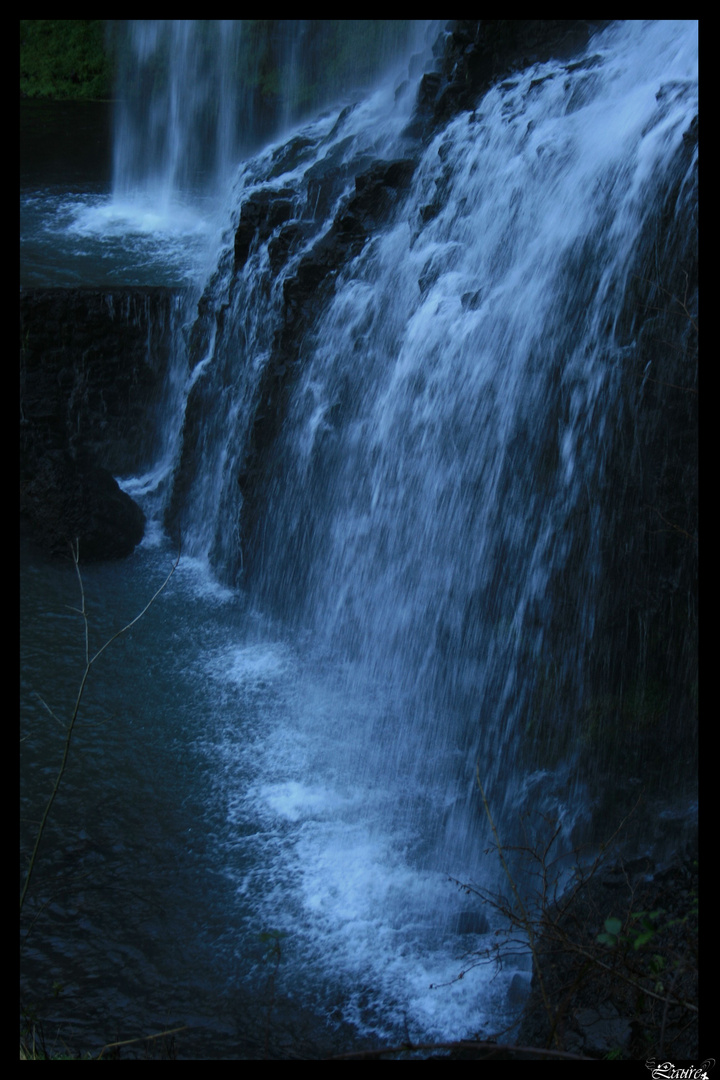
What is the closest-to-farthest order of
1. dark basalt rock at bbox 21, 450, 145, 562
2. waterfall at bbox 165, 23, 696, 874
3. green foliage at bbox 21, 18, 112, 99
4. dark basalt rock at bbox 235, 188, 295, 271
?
1. waterfall at bbox 165, 23, 696, 874
2. dark basalt rock at bbox 21, 450, 145, 562
3. dark basalt rock at bbox 235, 188, 295, 271
4. green foliage at bbox 21, 18, 112, 99

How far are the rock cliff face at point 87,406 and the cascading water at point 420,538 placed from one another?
1292 millimetres

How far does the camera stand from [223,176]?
17609 mm

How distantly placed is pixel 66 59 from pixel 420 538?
61.8 ft

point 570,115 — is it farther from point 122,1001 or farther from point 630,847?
point 122,1001

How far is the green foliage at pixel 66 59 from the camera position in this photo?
20.9 m

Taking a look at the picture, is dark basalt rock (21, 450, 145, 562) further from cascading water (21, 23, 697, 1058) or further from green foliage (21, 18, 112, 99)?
green foliage (21, 18, 112, 99)

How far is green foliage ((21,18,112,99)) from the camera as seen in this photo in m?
20.9

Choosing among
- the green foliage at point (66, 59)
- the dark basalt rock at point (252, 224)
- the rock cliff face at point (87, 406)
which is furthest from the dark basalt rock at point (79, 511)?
the green foliage at point (66, 59)

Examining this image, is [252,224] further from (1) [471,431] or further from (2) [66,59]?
(2) [66,59]

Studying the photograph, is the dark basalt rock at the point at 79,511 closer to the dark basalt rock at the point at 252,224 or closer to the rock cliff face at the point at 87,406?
the rock cliff face at the point at 87,406

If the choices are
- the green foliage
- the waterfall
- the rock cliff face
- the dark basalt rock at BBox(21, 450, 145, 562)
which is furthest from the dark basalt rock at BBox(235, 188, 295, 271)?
the green foliage

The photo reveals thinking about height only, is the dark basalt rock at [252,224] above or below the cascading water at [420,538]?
above

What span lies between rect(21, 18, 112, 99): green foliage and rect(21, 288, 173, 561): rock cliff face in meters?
11.8
